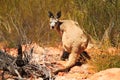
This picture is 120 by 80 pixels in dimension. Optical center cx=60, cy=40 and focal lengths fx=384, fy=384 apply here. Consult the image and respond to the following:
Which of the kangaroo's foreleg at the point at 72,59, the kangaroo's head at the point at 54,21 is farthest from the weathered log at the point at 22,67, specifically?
the kangaroo's head at the point at 54,21

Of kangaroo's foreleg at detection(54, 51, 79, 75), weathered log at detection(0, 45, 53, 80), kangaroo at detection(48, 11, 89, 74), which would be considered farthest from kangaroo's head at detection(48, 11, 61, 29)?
weathered log at detection(0, 45, 53, 80)

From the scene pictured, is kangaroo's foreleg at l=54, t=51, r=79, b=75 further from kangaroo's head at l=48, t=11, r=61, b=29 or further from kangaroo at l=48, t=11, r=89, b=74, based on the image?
kangaroo's head at l=48, t=11, r=61, b=29

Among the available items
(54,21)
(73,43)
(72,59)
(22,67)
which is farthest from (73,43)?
(22,67)

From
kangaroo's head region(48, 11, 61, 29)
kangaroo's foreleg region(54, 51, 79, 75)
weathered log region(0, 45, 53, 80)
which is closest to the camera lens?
weathered log region(0, 45, 53, 80)

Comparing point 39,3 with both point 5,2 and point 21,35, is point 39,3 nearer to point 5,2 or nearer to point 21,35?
point 5,2

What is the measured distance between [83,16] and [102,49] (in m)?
3.14

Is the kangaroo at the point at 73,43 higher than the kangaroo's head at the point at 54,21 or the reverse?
the reverse

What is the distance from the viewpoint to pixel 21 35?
384 inches

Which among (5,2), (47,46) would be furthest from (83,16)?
(5,2)

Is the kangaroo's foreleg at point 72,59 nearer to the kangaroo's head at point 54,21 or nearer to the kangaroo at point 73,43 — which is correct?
the kangaroo at point 73,43

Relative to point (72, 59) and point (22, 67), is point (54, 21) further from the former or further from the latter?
point (22, 67)

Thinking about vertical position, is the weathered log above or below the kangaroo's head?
below

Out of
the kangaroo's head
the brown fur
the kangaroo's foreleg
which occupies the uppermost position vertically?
the kangaroo's head

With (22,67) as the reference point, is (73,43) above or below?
above
